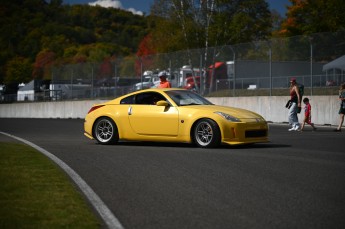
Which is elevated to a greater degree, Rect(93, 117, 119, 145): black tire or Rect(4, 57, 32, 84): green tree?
Rect(4, 57, 32, 84): green tree

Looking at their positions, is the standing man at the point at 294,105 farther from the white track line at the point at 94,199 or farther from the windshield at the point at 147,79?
the windshield at the point at 147,79

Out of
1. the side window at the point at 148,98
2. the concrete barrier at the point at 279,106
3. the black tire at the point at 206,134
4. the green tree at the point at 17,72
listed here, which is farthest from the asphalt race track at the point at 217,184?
the green tree at the point at 17,72

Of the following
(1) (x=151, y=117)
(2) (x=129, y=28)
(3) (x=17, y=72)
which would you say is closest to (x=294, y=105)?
(1) (x=151, y=117)

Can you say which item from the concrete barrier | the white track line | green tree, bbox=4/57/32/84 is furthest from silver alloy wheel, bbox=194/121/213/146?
green tree, bbox=4/57/32/84

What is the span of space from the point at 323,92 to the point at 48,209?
17.7m

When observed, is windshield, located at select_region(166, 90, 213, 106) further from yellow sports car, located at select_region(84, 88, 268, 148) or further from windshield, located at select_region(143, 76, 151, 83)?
windshield, located at select_region(143, 76, 151, 83)

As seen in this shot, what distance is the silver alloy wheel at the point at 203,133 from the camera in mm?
12625

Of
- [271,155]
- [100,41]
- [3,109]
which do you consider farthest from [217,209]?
[100,41]

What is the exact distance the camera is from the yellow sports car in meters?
12.5

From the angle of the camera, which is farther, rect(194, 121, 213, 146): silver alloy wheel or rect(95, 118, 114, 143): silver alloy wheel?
rect(95, 118, 114, 143): silver alloy wheel

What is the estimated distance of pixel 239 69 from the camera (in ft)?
85.1

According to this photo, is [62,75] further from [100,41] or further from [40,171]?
[100,41]

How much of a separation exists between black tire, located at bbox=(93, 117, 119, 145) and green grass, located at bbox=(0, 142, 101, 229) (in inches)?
143

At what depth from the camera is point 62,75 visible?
39.7m
